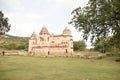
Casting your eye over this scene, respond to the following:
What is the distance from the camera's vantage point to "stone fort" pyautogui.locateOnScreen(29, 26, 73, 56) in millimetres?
89938

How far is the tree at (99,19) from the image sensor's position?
20047 mm

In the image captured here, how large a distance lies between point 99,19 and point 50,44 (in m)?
71.8

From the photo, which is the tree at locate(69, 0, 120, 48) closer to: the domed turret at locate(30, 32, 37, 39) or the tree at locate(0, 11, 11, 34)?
the tree at locate(0, 11, 11, 34)

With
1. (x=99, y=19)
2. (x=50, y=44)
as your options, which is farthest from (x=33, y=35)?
(x=99, y=19)

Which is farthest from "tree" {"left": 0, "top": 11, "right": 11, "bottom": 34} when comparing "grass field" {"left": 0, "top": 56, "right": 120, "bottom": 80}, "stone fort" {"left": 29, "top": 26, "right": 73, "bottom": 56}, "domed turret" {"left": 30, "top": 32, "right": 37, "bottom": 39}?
"domed turret" {"left": 30, "top": 32, "right": 37, "bottom": 39}

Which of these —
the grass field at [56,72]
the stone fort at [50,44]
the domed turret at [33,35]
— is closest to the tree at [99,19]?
the grass field at [56,72]

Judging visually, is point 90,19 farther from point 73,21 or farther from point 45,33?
point 45,33

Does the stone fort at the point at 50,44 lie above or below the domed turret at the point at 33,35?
below

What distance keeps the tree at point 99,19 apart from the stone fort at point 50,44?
61.7 metres

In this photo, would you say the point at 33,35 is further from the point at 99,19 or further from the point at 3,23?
the point at 99,19

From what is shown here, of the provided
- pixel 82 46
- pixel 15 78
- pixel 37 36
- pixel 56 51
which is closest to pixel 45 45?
pixel 56 51

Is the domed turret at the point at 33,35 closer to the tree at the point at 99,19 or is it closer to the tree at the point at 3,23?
the tree at the point at 3,23

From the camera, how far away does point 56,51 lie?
295 ft

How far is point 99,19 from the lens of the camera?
2048 cm
